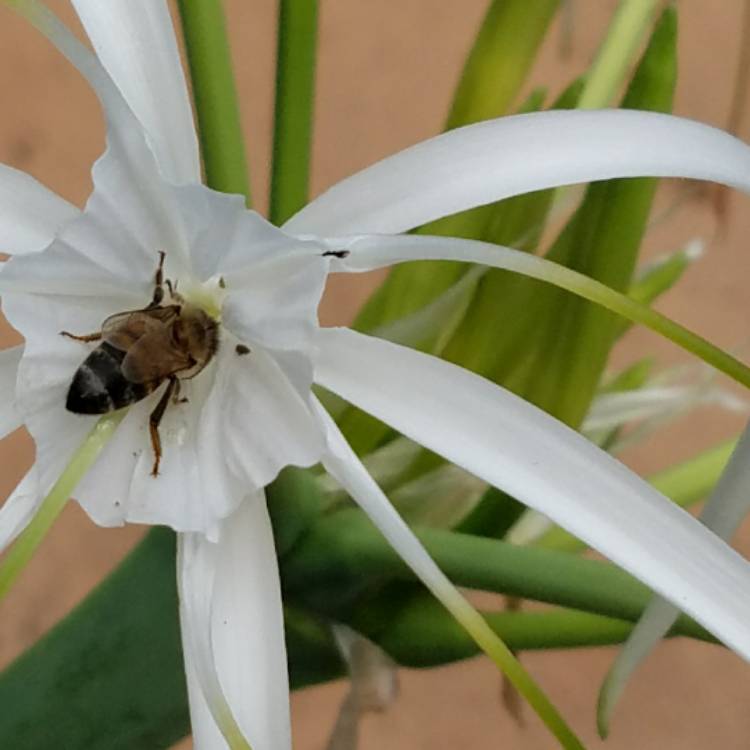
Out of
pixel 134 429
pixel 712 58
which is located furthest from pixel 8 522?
pixel 712 58

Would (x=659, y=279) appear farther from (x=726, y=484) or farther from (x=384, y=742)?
(x=384, y=742)

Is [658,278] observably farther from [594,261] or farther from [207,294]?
[207,294]

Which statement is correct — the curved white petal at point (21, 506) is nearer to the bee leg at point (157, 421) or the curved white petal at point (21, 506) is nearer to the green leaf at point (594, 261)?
the bee leg at point (157, 421)

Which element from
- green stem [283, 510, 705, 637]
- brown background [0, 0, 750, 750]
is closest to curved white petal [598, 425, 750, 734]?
green stem [283, 510, 705, 637]

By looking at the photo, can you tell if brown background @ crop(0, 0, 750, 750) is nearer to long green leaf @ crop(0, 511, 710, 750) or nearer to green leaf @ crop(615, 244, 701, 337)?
green leaf @ crop(615, 244, 701, 337)

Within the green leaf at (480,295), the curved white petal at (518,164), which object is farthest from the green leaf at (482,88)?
the curved white petal at (518,164)

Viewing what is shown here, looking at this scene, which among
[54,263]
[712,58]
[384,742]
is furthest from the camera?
[712,58]
